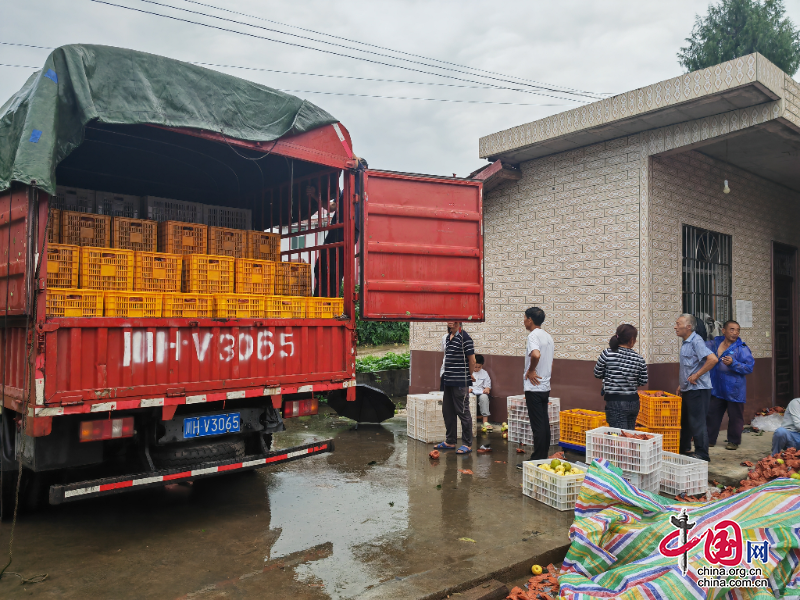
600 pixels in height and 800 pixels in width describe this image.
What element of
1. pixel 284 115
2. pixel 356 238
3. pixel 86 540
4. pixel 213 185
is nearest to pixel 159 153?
pixel 213 185

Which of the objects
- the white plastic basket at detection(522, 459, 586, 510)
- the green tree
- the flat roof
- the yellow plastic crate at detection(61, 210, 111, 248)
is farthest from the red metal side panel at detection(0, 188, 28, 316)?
the green tree

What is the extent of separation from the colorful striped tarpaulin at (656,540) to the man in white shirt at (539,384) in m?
2.33

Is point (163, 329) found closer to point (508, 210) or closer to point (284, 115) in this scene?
point (284, 115)

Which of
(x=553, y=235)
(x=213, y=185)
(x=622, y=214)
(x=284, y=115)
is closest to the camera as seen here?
(x=284, y=115)

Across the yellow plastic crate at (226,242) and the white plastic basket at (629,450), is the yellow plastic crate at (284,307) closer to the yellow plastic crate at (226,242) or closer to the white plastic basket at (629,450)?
the yellow plastic crate at (226,242)

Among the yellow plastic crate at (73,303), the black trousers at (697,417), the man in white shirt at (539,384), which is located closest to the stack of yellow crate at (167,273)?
the yellow plastic crate at (73,303)

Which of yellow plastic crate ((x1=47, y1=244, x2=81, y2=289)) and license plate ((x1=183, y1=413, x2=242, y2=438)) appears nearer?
yellow plastic crate ((x1=47, y1=244, x2=81, y2=289))

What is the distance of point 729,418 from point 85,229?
7919 mm

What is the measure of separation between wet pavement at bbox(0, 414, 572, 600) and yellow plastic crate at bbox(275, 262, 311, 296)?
6.57ft

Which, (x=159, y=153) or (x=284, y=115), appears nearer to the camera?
(x=284, y=115)

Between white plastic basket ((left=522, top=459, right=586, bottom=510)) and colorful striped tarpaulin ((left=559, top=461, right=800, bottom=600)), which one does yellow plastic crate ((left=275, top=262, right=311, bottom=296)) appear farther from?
colorful striped tarpaulin ((left=559, top=461, right=800, bottom=600))

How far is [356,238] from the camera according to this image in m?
5.82

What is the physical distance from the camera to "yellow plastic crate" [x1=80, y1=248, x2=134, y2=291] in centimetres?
459

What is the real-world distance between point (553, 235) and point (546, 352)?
2805mm
